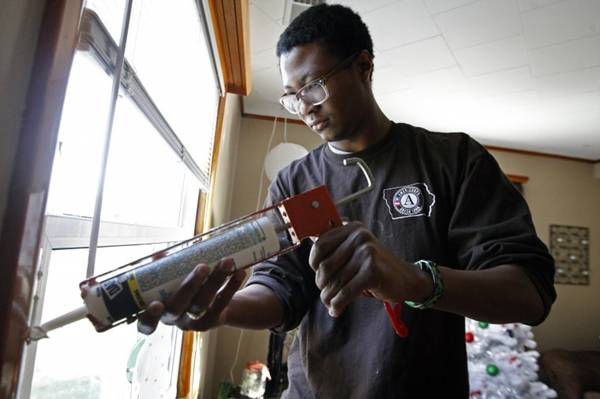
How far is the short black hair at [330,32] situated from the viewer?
740 millimetres

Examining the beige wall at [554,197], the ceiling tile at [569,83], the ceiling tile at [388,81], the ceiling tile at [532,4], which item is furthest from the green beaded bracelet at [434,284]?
the beige wall at [554,197]

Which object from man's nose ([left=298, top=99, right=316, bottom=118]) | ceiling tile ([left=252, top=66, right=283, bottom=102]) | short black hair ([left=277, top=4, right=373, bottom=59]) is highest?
ceiling tile ([left=252, top=66, right=283, bottom=102])

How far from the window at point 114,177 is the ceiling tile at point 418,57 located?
1.16 m

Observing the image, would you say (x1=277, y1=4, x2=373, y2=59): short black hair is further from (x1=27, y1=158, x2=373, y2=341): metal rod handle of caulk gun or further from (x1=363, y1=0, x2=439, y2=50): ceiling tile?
(x1=363, y1=0, x2=439, y2=50): ceiling tile

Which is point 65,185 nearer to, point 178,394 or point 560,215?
point 178,394

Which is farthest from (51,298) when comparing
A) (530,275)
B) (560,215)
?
(560,215)

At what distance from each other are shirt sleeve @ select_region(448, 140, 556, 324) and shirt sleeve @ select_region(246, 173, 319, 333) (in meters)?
0.33

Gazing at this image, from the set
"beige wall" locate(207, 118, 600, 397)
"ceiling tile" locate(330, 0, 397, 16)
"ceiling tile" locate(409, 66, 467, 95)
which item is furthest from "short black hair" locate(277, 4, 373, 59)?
"beige wall" locate(207, 118, 600, 397)

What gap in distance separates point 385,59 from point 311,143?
132cm

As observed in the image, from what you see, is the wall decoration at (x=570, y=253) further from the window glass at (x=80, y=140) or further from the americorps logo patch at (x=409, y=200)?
the window glass at (x=80, y=140)

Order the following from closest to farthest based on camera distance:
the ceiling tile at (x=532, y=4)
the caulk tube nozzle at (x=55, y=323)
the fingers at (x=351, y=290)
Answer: the caulk tube nozzle at (x=55, y=323)
the fingers at (x=351, y=290)
the ceiling tile at (x=532, y=4)

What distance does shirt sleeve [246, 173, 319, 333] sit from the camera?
736 millimetres

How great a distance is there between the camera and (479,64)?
6.77 ft

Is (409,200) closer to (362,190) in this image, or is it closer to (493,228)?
(493,228)
